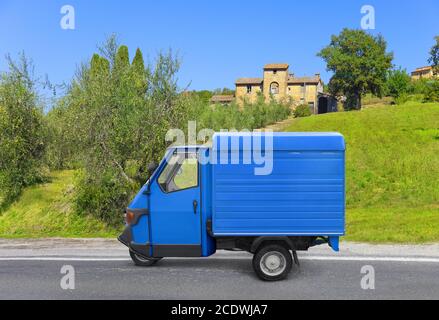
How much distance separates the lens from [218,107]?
42.0m

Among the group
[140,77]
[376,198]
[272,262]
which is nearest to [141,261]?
[272,262]

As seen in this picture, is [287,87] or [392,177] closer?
Answer: [392,177]

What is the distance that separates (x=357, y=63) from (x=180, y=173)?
6403 cm

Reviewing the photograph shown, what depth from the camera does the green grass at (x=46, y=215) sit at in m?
17.3

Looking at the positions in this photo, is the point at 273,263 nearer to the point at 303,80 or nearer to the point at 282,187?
the point at 282,187

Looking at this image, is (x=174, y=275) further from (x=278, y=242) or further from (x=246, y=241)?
(x=278, y=242)

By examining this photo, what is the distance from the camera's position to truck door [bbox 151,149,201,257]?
733cm

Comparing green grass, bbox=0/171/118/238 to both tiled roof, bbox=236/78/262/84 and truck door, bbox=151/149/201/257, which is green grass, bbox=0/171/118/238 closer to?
truck door, bbox=151/149/201/257

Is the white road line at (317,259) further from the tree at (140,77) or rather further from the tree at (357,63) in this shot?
the tree at (357,63)

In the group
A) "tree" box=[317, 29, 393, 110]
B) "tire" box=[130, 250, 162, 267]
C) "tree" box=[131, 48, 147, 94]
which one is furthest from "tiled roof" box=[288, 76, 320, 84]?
"tire" box=[130, 250, 162, 267]

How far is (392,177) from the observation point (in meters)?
20.4
